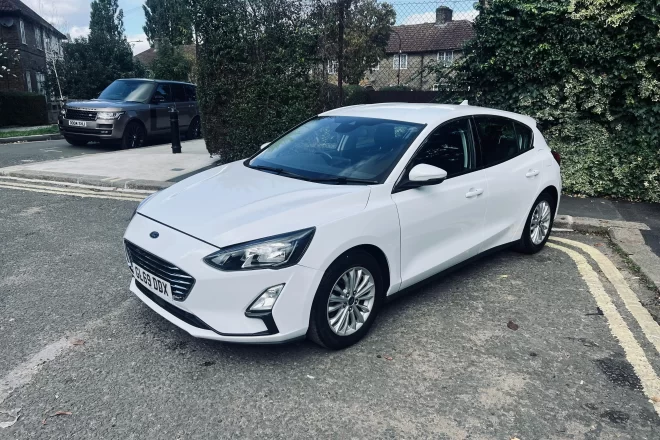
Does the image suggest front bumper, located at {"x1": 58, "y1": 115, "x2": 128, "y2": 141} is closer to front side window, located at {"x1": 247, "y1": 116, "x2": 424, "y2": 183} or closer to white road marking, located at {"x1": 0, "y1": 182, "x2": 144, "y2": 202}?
white road marking, located at {"x1": 0, "y1": 182, "x2": 144, "y2": 202}

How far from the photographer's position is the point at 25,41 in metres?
32.2

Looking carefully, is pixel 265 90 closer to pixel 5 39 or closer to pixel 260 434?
pixel 260 434

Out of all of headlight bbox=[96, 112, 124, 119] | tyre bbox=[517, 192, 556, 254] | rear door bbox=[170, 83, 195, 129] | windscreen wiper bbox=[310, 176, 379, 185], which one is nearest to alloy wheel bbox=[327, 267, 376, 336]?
windscreen wiper bbox=[310, 176, 379, 185]

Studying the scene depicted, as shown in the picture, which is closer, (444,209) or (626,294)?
(444,209)

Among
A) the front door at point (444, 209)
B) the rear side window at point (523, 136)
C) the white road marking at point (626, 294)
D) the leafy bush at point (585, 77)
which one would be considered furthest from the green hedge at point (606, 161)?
the front door at point (444, 209)

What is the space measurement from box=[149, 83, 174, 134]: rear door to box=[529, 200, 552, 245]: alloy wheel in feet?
36.8

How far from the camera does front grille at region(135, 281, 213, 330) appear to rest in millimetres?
3035

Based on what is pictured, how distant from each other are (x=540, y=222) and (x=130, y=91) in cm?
1194

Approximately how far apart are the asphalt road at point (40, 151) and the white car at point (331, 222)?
896cm

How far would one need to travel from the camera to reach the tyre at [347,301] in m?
3.12

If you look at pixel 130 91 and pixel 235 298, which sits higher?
pixel 130 91

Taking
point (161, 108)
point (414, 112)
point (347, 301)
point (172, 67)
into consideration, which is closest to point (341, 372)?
point (347, 301)

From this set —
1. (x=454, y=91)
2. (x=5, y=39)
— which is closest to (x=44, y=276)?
(x=454, y=91)

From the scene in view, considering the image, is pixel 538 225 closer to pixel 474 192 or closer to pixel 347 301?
pixel 474 192
